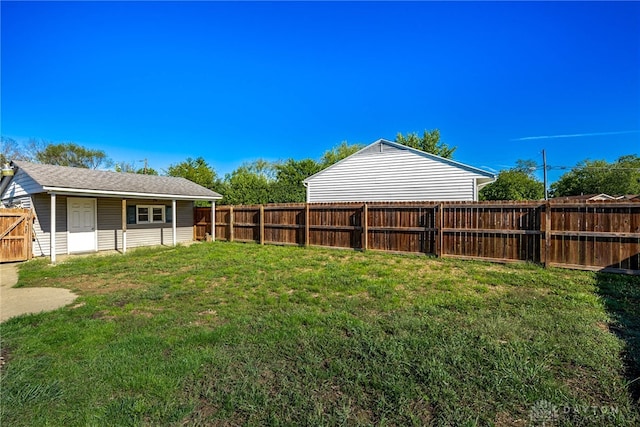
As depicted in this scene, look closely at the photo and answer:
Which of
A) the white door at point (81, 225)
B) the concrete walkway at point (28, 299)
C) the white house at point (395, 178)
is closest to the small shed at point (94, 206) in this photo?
the white door at point (81, 225)

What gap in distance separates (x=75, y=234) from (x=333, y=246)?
9495 mm

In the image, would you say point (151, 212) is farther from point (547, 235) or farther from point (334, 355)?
point (547, 235)

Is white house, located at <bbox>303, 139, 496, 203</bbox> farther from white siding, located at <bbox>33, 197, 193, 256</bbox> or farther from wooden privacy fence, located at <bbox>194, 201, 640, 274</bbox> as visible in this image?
white siding, located at <bbox>33, 197, 193, 256</bbox>

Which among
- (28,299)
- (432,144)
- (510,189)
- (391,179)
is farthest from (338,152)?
(28,299)

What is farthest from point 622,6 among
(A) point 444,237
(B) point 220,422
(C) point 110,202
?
(C) point 110,202

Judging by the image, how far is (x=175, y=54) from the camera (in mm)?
11961

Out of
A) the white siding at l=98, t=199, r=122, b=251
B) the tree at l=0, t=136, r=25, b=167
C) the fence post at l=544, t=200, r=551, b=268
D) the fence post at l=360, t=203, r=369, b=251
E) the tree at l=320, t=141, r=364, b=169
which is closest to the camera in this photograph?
the fence post at l=544, t=200, r=551, b=268

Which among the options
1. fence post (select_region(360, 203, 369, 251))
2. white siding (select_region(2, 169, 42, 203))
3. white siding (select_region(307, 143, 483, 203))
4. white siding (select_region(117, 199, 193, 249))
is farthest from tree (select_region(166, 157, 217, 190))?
fence post (select_region(360, 203, 369, 251))

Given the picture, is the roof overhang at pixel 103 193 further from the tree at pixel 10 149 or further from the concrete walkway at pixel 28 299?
the tree at pixel 10 149

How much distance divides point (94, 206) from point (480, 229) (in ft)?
43.8

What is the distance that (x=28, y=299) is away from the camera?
503cm

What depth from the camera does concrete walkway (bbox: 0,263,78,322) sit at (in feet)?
14.5

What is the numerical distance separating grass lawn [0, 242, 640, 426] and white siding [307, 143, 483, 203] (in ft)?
22.7

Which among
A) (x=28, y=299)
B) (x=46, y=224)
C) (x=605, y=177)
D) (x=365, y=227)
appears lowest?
(x=28, y=299)
